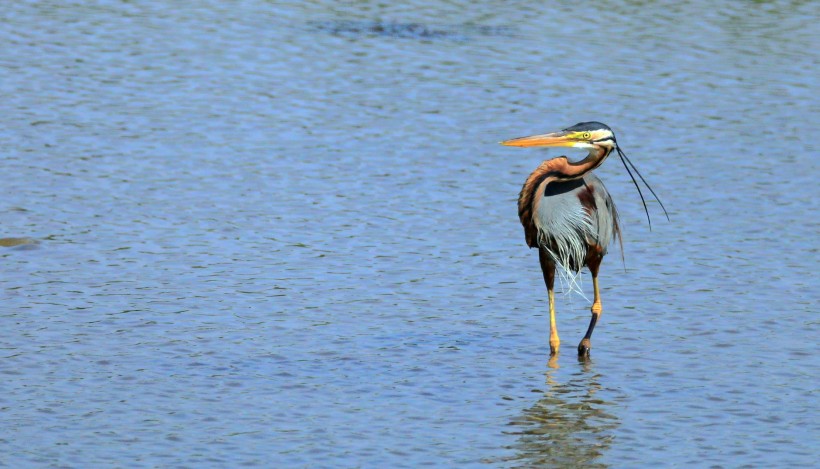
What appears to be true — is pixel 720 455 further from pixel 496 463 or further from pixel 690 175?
pixel 690 175

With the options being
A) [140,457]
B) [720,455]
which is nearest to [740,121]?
[720,455]

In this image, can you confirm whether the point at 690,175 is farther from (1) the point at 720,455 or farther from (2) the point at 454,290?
(1) the point at 720,455

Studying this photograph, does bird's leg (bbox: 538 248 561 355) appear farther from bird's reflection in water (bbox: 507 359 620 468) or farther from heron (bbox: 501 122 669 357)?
bird's reflection in water (bbox: 507 359 620 468)

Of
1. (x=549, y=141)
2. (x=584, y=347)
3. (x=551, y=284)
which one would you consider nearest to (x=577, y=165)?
(x=549, y=141)

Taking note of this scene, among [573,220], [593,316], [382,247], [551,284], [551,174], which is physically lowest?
[382,247]

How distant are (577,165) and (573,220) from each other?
0.39 m

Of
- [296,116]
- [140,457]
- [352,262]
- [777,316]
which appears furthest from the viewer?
[296,116]

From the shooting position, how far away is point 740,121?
1870 centimetres

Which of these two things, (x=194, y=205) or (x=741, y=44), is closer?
(x=194, y=205)

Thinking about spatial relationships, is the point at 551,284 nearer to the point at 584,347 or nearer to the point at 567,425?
the point at 584,347

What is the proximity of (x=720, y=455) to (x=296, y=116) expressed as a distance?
1001cm

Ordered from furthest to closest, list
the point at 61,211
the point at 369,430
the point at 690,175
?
the point at 690,175 → the point at 61,211 → the point at 369,430

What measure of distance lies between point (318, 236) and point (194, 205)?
1.48m

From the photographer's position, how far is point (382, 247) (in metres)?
13.6
